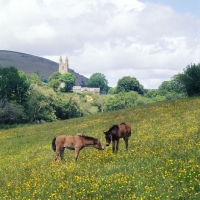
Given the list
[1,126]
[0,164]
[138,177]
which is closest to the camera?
[138,177]

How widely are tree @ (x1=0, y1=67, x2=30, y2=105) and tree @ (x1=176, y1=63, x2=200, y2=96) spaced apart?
1628 inches

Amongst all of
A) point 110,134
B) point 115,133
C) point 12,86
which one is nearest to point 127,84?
point 12,86

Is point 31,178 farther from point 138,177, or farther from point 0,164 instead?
point 0,164

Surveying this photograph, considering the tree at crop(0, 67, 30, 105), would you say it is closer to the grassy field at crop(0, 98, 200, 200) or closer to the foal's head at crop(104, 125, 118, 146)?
the grassy field at crop(0, 98, 200, 200)

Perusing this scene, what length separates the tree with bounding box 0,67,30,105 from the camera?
278ft

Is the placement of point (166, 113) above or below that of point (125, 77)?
below

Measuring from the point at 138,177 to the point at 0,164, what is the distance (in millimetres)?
13798

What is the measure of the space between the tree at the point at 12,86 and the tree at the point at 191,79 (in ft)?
136

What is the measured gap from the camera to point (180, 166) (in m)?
13.5

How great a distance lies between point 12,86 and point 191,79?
44.0 m

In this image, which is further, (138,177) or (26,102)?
(26,102)

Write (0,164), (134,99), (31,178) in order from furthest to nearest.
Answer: (134,99)
(0,164)
(31,178)

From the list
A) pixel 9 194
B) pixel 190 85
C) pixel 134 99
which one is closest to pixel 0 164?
pixel 9 194

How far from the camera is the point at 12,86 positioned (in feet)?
284
